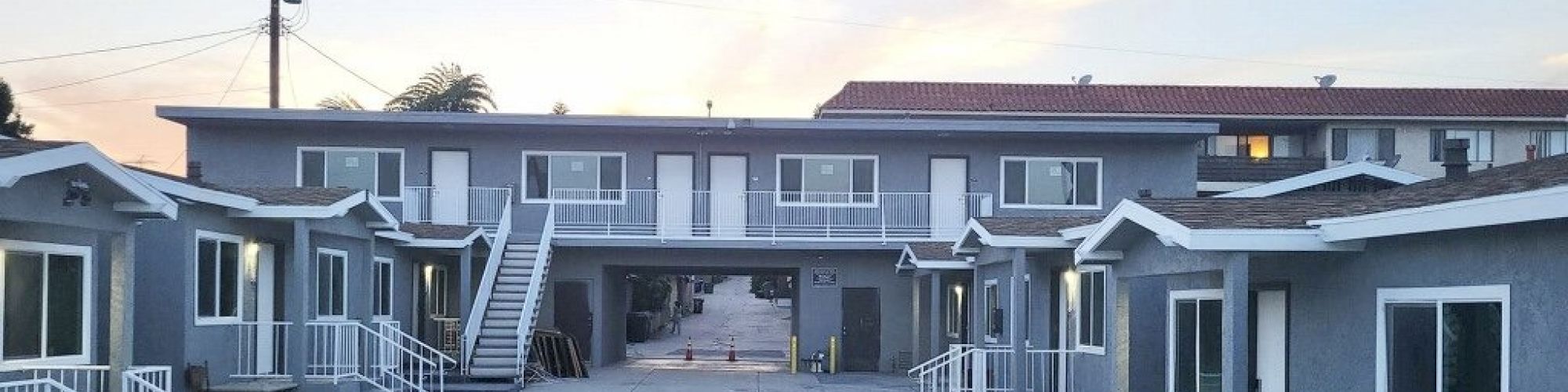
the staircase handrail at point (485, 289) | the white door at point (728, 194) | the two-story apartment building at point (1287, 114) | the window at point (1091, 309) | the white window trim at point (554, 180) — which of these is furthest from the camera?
the two-story apartment building at point (1287, 114)

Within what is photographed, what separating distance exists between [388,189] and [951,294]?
11008 millimetres

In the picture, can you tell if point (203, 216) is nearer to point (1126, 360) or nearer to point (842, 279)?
point (1126, 360)

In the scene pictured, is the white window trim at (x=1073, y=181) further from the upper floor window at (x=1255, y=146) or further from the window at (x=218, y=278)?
the window at (x=218, y=278)

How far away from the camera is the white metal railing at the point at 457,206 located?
1286 inches

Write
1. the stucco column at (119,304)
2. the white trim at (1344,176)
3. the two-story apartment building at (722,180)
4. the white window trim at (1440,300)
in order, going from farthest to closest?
the two-story apartment building at (722,180) < the white trim at (1344,176) < the stucco column at (119,304) < the white window trim at (1440,300)

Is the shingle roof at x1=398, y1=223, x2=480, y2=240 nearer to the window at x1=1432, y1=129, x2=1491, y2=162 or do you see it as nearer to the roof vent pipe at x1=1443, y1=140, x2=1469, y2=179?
the roof vent pipe at x1=1443, y1=140, x2=1469, y2=179

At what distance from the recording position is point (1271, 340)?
585 inches

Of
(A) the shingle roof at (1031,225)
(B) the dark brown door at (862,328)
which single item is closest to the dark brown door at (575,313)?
(B) the dark brown door at (862,328)

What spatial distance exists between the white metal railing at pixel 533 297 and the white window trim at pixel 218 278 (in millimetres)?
6491

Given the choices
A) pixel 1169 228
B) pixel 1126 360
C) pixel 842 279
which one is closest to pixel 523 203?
pixel 842 279

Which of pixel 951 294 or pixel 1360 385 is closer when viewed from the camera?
pixel 1360 385

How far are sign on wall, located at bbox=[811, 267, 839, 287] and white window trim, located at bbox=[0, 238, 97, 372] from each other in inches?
764

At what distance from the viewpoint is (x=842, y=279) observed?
33781 millimetres

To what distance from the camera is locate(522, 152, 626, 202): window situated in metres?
33.1
